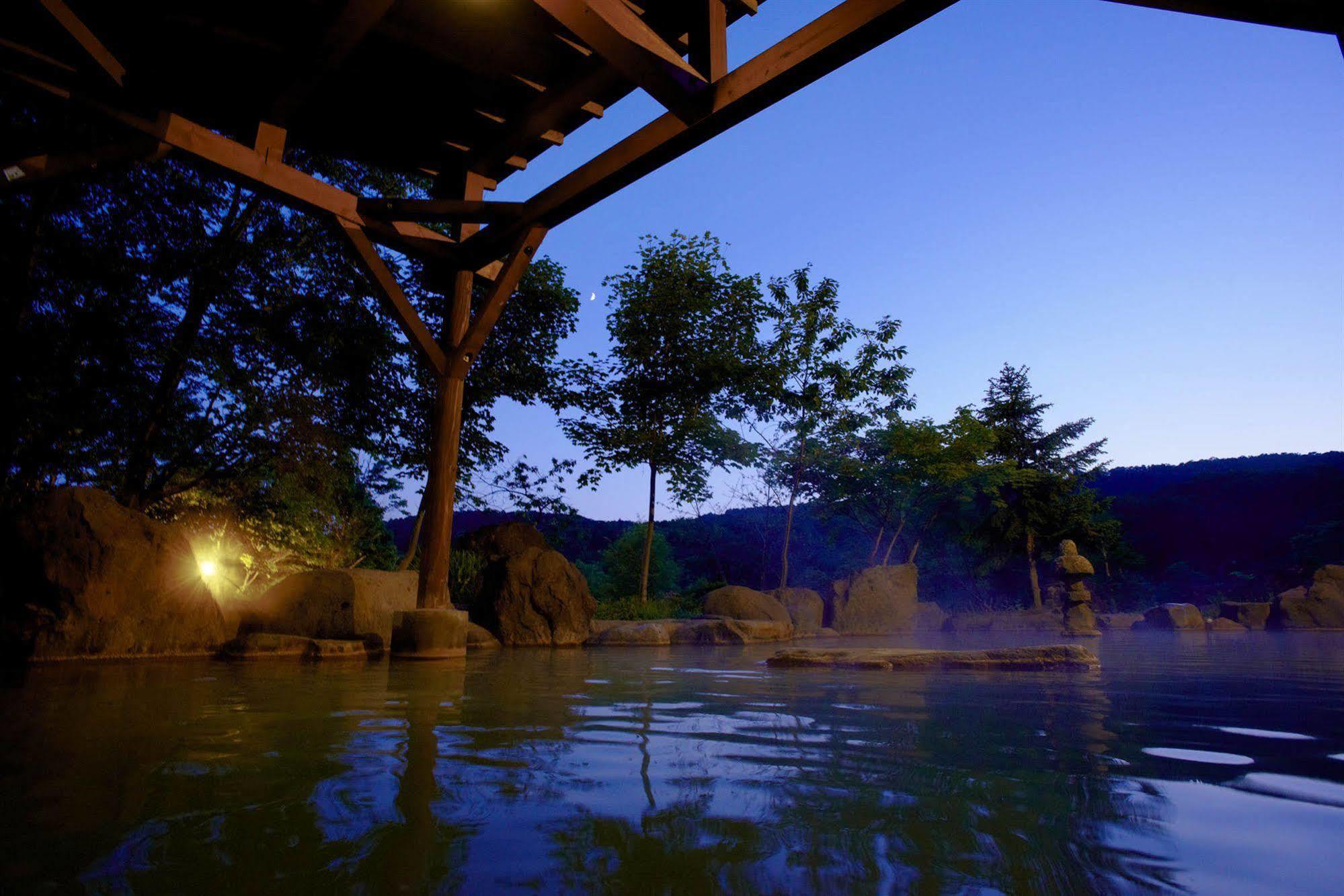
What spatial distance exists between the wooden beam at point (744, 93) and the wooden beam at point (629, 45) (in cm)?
25

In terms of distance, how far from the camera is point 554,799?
1.22m

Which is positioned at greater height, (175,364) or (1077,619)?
(175,364)

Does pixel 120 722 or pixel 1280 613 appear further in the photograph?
pixel 1280 613

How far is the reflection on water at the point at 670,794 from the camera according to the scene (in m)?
0.89

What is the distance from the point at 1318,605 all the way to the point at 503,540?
1953cm

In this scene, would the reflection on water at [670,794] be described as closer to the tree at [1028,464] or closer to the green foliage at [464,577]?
the green foliage at [464,577]

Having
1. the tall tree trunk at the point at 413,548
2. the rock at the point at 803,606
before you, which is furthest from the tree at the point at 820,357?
the tall tree trunk at the point at 413,548

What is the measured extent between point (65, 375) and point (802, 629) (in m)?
12.0

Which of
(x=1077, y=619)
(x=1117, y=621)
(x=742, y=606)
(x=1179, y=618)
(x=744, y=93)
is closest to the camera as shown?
(x=744, y=93)

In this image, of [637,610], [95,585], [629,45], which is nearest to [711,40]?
[629,45]

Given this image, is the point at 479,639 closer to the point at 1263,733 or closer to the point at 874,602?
the point at 1263,733

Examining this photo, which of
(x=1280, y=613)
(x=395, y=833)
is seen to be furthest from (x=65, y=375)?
(x=1280, y=613)

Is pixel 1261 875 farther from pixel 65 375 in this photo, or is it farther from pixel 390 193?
pixel 390 193

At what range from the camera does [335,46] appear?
160 inches
